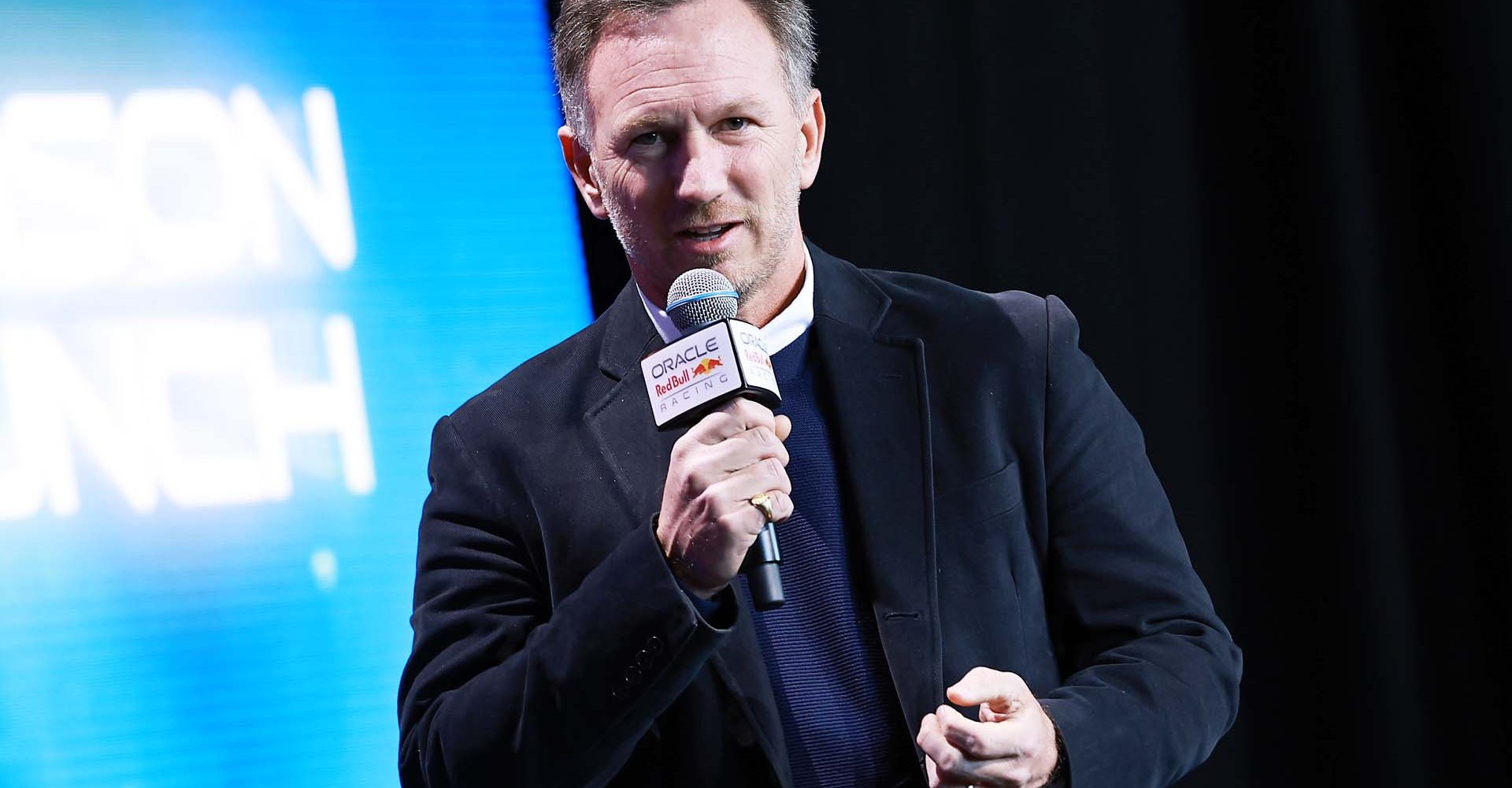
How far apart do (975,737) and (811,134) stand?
898 mm

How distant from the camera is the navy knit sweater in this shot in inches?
63.7

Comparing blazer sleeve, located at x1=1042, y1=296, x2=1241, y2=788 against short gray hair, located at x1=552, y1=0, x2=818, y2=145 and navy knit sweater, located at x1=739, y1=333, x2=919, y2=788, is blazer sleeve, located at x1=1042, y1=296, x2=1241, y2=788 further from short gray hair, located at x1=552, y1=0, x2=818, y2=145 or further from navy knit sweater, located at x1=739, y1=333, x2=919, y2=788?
short gray hair, located at x1=552, y1=0, x2=818, y2=145

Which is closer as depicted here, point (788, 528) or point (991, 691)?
point (991, 691)

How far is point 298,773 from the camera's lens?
107 inches

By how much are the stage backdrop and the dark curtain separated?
39.1 inches

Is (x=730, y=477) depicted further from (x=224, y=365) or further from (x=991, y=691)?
(x=224, y=365)

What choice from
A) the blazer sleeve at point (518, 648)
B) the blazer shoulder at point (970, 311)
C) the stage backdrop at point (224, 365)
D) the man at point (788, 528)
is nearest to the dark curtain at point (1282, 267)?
the stage backdrop at point (224, 365)

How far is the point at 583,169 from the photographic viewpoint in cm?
192

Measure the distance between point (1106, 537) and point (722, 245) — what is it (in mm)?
603

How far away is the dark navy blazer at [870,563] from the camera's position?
1534 millimetres

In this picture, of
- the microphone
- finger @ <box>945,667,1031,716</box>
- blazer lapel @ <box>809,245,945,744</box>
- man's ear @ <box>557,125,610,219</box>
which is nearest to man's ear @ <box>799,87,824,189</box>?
blazer lapel @ <box>809,245,945,744</box>

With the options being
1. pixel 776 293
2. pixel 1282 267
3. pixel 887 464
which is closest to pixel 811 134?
pixel 776 293

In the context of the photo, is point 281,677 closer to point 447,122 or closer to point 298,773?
point 298,773

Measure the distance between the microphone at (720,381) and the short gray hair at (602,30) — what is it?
55cm
